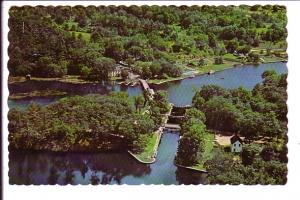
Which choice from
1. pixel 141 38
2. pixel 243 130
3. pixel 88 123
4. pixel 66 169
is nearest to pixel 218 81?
pixel 243 130

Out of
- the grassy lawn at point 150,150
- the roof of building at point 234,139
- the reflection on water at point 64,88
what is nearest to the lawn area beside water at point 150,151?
the grassy lawn at point 150,150

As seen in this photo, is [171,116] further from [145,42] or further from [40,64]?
[40,64]

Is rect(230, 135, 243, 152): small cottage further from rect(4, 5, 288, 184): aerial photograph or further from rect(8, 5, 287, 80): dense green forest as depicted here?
rect(8, 5, 287, 80): dense green forest

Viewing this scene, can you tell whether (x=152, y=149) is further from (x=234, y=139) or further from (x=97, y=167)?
(x=234, y=139)

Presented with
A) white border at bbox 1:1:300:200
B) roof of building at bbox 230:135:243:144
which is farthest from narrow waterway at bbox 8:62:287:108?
roof of building at bbox 230:135:243:144
